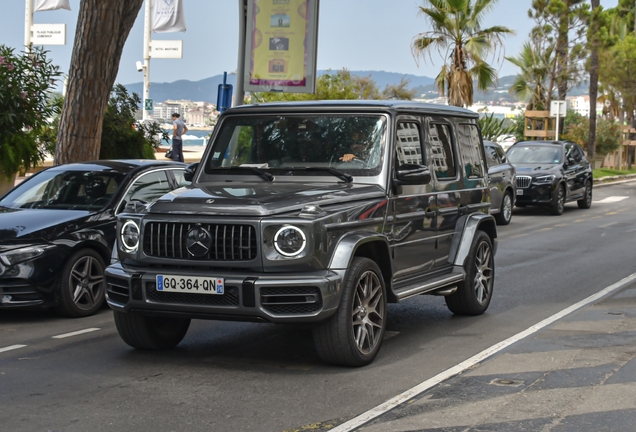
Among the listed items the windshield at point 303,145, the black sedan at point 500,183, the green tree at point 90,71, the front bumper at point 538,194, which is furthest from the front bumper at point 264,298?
the front bumper at point 538,194

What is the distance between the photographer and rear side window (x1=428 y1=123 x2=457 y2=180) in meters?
8.61

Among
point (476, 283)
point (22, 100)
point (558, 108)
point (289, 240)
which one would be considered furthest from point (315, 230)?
point (558, 108)

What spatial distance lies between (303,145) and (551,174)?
53.2 feet

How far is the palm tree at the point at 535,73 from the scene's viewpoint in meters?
43.9

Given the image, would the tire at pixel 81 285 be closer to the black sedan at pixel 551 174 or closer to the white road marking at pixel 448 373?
the white road marking at pixel 448 373

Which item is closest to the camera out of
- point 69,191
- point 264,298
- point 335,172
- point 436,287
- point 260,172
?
point 264,298

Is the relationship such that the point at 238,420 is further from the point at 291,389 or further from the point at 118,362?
the point at 118,362

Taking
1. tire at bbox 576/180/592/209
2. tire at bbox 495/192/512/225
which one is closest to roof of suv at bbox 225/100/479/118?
tire at bbox 495/192/512/225

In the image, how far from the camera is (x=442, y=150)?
8797 millimetres

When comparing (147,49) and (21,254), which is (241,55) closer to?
(21,254)

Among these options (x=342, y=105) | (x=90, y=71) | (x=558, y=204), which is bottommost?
(x=558, y=204)

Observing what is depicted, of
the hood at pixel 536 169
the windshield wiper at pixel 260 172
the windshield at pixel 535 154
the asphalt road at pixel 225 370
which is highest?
the windshield at pixel 535 154

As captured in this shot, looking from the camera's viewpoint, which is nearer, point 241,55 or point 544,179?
point 241,55

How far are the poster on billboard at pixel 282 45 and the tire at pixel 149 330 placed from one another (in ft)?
29.6
